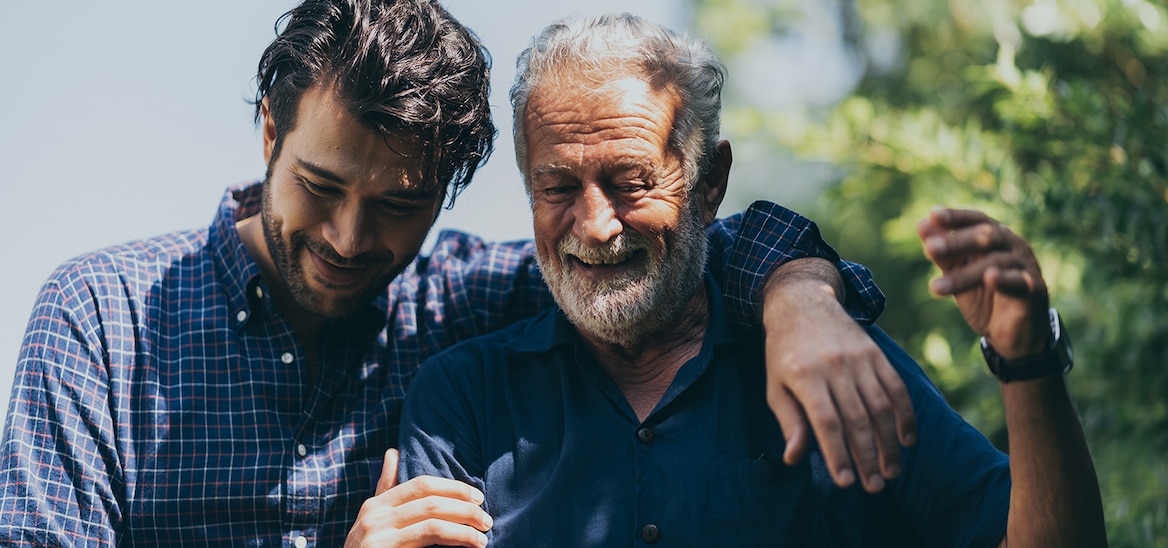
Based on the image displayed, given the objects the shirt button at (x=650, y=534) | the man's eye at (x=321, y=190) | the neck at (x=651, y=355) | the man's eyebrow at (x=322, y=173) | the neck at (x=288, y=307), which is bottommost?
the shirt button at (x=650, y=534)

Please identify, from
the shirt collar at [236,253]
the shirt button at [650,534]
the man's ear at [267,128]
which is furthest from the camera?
the man's ear at [267,128]

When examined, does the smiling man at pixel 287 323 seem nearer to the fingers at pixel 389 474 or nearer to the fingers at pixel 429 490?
the fingers at pixel 389 474

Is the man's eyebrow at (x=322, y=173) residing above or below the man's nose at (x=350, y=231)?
above

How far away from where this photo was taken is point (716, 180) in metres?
2.57

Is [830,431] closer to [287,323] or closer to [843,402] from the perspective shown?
[843,402]

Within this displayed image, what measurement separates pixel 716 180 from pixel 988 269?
1022 mm

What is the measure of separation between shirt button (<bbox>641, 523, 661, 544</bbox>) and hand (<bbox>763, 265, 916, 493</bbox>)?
1.65ft

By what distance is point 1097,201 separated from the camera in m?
3.11

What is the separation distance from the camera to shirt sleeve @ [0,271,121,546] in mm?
2318

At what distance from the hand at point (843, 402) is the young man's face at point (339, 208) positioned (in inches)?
42.1

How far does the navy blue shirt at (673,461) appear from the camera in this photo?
Answer: 210cm

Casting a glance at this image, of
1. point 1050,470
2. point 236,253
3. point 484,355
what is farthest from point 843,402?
point 236,253

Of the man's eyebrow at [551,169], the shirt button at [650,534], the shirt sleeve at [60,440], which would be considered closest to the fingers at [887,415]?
the shirt button at [650,534]

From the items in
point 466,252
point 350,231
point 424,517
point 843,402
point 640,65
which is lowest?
point 424,517
